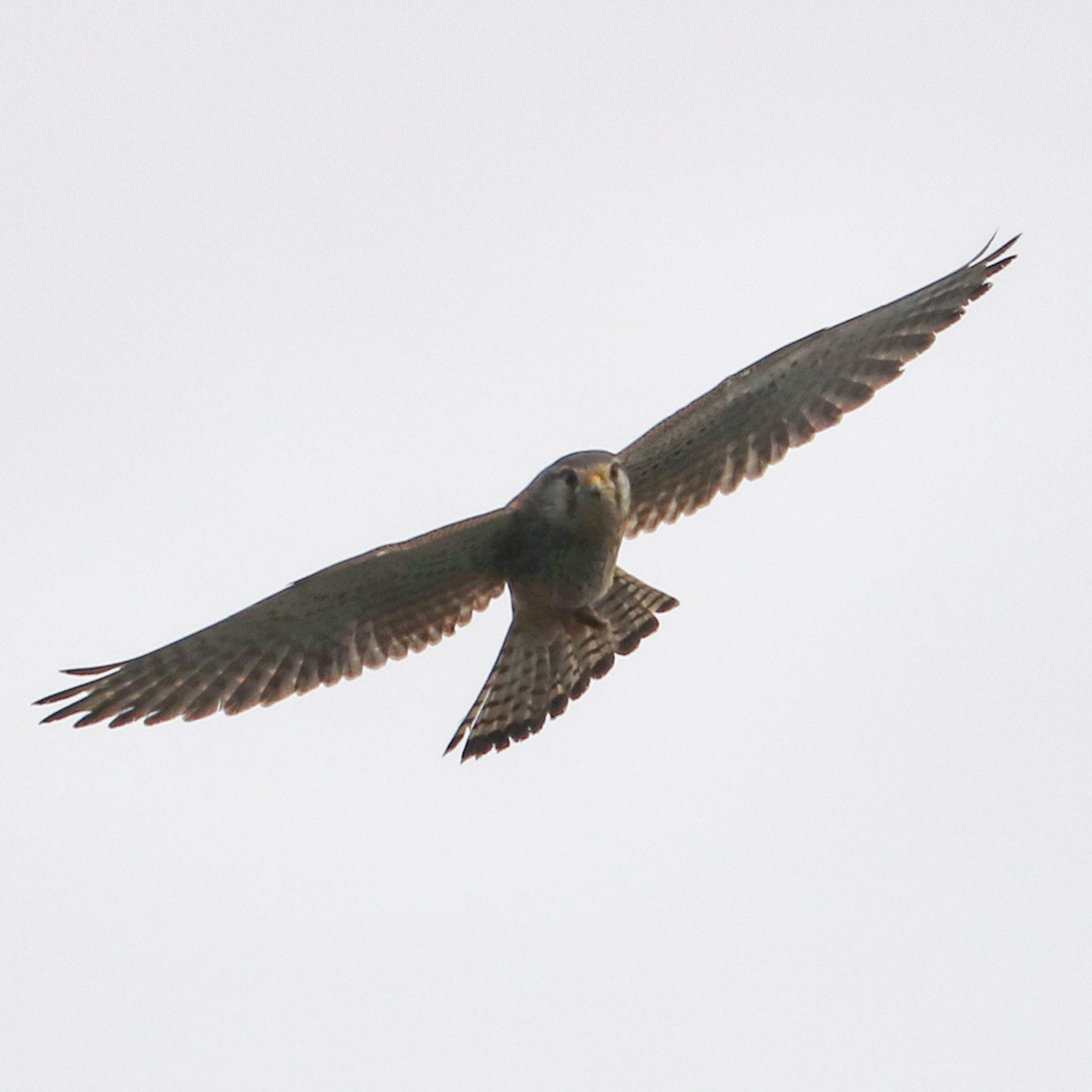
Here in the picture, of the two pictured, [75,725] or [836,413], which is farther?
[836,413]

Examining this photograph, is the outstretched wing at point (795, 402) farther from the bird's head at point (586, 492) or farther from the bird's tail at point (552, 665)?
the bird's head at point (586, 492)

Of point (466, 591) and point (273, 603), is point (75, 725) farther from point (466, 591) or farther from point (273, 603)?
point (466, 591)

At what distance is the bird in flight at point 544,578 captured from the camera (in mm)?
11273

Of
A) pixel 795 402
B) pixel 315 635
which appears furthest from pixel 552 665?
pixel 795 402

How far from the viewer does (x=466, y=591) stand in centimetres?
1198

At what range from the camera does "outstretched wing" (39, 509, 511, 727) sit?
11.5 meters

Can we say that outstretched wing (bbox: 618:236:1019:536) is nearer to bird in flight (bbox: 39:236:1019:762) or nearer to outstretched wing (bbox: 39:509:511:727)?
bird in flight (bbox: 39:236:1019:762)

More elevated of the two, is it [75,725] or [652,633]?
[75,725]

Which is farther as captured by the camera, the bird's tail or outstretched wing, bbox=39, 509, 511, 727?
the bird's tail

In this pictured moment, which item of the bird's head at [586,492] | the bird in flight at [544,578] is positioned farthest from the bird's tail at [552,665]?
the bird's head at [586,492]

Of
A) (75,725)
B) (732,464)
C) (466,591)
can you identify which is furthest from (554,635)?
(75,725)

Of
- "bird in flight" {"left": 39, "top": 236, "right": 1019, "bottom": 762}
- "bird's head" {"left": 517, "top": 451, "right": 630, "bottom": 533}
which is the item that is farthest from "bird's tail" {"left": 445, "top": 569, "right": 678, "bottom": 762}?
"bird's head" {"left": 517, "top": 451, "right": 630, "bottom": 533}

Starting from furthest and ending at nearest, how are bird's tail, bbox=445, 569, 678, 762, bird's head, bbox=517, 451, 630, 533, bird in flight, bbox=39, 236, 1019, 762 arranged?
bird's tail, bbox=445, 569, 678, 762 → bird in flight, bbox=39, 236, 1019, 762 → bird's head, bbox=517, 451, 630, 533

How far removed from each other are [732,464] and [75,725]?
3552mm
